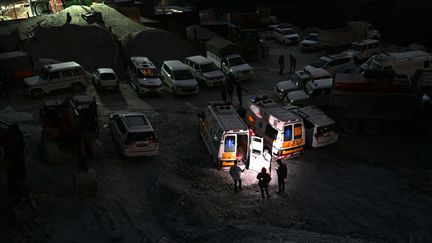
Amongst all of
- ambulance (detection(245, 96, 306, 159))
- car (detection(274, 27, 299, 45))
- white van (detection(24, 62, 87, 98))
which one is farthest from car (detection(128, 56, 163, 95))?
car (detection(274, 27, 299, 45))

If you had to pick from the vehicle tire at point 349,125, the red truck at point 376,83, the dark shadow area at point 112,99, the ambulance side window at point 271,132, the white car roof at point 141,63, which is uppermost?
the white car roof at point 141,63

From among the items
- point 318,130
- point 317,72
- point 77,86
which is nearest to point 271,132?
point 318,130

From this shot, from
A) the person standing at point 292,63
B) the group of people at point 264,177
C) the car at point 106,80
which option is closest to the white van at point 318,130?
the group of people at point 264,177

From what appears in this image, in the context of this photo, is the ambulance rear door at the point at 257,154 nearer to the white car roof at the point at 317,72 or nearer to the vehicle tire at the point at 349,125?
Result: the vehicle tire at the point at 349,125

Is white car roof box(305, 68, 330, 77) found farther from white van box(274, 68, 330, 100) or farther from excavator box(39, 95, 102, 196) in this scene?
excavator box(39, 95, 102, 196)

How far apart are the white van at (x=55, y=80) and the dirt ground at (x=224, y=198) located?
4069mm

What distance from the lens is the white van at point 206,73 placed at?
94.2 feet

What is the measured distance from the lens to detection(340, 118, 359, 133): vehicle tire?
22.4m

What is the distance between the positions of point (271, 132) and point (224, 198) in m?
4.27

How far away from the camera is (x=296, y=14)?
7144cm

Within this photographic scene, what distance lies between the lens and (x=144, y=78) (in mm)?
27391

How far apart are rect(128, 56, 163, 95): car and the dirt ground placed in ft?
17.2

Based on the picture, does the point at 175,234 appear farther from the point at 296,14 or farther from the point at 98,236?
the point at 296,14

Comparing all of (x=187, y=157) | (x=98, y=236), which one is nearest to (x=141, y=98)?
(x=187, y=157)
